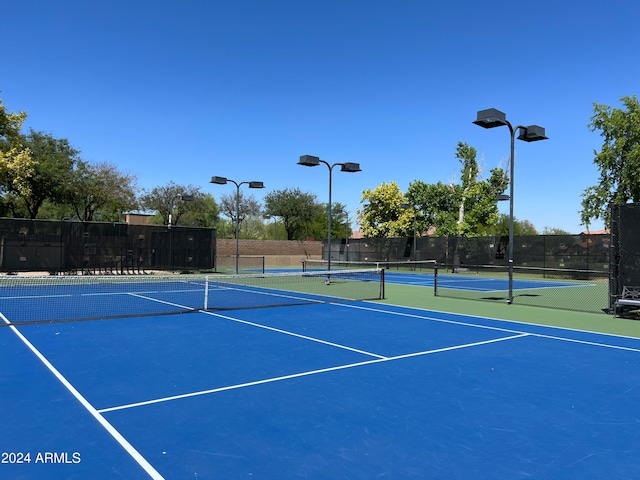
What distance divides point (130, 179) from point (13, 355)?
40.9 meters

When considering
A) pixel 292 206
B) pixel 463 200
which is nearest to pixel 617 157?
pixel 463 200

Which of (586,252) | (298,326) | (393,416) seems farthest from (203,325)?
(586,252)

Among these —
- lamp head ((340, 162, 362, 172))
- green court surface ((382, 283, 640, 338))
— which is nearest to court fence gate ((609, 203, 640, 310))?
green court surface ((382, 283, 640, 338))

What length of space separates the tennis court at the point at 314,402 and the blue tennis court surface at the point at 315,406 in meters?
0.02

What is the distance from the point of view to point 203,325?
10.6 meters

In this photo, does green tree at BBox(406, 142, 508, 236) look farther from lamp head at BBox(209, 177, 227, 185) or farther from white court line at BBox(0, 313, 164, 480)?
white court line at BBox(0, 313, 164, 480)

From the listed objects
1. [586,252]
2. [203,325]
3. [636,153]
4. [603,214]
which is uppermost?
[636,153]

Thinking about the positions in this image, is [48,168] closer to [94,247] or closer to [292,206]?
[94,247]

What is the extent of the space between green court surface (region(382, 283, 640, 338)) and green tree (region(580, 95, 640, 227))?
1958 centimetres

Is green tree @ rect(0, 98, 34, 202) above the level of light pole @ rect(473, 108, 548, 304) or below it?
above

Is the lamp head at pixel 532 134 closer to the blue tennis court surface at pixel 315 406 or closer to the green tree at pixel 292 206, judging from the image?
the blue tennis court surface at pixel 315 406

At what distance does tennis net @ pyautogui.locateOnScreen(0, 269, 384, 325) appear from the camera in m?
12.1

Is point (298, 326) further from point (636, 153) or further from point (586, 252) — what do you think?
point (636, 153)

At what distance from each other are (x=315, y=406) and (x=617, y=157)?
33005 mm
